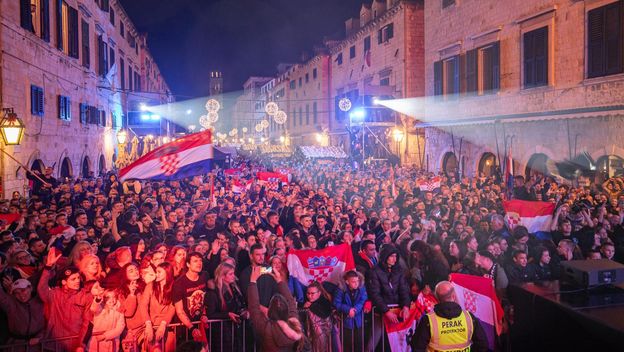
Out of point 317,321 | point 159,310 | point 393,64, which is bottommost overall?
point 317,321

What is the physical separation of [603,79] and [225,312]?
14.0 m

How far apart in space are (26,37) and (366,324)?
1490cm

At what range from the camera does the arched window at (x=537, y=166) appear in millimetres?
18969

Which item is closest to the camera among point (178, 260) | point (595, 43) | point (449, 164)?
point (178, 260)

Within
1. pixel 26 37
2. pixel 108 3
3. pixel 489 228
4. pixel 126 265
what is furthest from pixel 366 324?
pixel 108 3

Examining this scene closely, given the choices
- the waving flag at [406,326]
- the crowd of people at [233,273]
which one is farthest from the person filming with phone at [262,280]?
the waving flag at [406,326]

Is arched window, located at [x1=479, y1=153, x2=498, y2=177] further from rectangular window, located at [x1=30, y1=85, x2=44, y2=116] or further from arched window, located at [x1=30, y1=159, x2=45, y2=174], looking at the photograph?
rectangular window, located at [x1=30, y1=85, x2=44, y2=116]

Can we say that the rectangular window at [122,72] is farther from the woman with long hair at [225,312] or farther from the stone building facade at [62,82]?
the woman with long hair at [225,312]

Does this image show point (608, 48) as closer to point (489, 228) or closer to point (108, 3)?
point (489, 228)

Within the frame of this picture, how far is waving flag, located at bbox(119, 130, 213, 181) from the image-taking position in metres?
11.2

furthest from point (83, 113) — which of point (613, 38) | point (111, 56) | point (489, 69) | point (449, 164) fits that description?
point (613, 38)

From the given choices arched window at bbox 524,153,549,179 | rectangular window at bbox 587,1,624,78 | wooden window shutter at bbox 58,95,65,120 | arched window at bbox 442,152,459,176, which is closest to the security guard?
rectangular window at bbox 587,1,624,78

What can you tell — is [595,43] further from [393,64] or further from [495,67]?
[393,64]

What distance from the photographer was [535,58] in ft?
62.4
